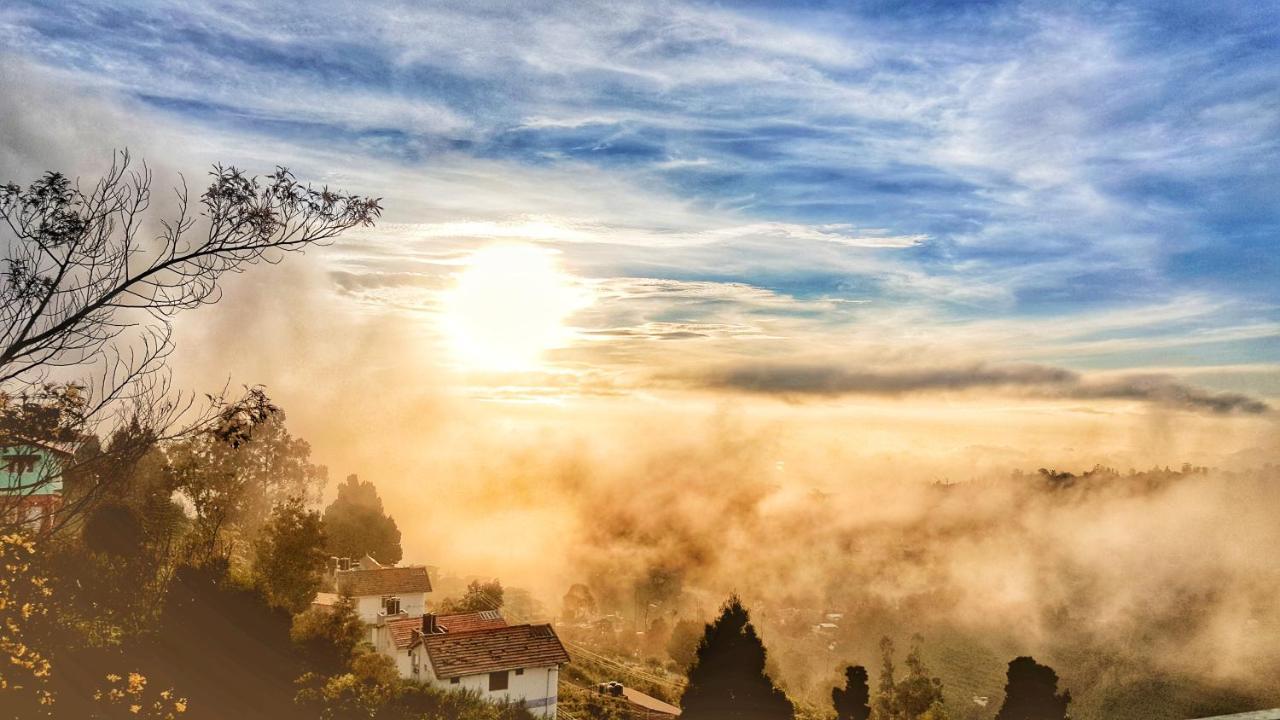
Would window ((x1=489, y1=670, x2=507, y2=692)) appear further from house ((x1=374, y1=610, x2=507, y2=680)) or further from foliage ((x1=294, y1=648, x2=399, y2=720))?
foliage ((x1=294, y1=648, x2=399, y2=720))

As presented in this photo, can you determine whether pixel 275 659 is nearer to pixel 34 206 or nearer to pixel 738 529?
pixel 34 206

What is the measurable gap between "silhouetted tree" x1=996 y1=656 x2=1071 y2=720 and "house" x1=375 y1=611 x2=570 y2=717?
2498 cm

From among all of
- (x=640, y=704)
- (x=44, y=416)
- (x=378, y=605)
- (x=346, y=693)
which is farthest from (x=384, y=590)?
(x=44, y=416)

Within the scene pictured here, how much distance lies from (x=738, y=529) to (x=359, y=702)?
562ft

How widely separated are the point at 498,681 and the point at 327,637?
7.67 m

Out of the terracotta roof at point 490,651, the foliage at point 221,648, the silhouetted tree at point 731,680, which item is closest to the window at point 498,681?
the terracotta roof at point 490,651

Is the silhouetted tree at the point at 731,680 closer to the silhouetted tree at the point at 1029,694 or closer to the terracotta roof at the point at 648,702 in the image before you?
the silhouetted tree at the point at 1029,694

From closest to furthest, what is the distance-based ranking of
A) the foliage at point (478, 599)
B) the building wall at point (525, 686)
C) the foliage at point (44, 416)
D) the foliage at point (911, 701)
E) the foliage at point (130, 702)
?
the foliage at point (44, 416)
the foliage at point (130, 702)
the building wall at point (525, 686)
the foliage at point (478, 599)
the foliage at point (911, 701)

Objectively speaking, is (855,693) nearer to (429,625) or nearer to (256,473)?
(429,625)

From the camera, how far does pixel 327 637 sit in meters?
30.0

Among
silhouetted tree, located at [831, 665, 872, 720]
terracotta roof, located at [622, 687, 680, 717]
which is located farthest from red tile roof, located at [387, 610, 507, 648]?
silhouetted tree, located at [831, 665, 872, 720]

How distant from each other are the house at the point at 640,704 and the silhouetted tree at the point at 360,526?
16273 mm

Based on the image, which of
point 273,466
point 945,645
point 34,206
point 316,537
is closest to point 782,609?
point 945,645

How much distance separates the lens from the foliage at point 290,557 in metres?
29.6
